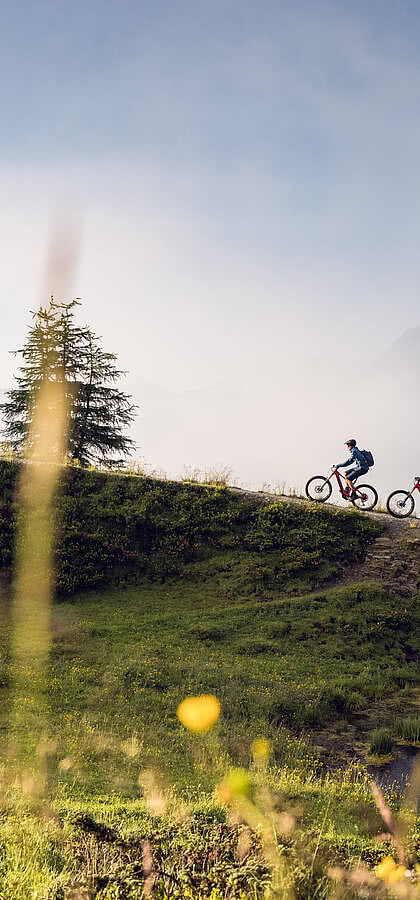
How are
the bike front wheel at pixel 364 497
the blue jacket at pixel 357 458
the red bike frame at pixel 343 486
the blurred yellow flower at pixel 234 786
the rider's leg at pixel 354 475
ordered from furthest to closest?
the bike front wheel at pixel 364 497
the red bike frame at pixel 343 486
the rider's leg at pixel 354 475
the blue jacket at pixel 357 458
the blurred yellow flower at pixel 234 786

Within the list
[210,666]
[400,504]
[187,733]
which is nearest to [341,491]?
[400,504]

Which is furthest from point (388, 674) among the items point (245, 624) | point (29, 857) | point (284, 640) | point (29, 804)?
point (29, 857)

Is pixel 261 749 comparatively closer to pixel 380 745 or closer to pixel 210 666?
pixel 380 745

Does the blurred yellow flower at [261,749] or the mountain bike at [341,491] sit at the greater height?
the mountain bike at [341,491]

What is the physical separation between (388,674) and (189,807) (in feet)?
34.4

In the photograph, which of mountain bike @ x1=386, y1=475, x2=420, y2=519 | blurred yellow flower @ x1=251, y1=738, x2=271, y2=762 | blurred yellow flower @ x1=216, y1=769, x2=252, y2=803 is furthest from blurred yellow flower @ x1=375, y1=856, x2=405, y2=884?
mountain bike @ x1=386, y1=475, x2=420, y2=519

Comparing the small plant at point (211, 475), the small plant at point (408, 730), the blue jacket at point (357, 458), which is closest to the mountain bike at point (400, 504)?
the blue jacket at point (357, 458)

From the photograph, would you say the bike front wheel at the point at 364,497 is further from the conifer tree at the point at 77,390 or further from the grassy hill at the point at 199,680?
the conifer tree at the point at 77,390

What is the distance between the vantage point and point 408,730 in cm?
1362

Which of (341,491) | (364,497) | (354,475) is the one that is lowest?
(364,497)

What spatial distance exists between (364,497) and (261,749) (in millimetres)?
15339

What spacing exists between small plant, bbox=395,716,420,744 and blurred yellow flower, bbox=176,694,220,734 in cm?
413

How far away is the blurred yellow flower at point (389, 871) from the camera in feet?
20.0

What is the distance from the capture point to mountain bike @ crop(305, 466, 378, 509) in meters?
25.7
